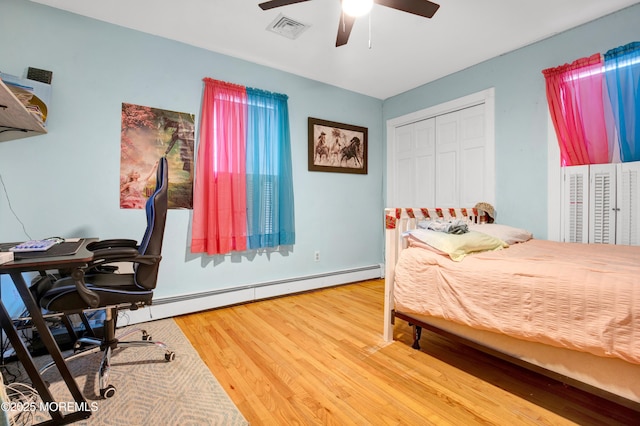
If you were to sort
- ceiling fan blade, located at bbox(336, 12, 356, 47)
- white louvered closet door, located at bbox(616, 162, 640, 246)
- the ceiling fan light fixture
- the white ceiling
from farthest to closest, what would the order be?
the white ceiling, white louvered closet door, located at bbox(616, 162, 640, 246), ceiling fan blade, located at bbox(336, 12, 356, 47), the ceiling fan light fixture

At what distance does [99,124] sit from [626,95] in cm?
415

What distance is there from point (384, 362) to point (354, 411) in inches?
20.7

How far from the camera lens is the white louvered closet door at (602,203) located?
7.45ft

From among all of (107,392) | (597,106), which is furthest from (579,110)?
(107,392)

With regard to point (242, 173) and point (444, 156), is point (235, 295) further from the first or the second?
point (444, 156)

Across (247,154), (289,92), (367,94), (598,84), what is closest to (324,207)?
(247,154)

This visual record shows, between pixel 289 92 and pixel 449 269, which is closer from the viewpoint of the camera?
pixel 449 269

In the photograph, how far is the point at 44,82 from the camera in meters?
2.20

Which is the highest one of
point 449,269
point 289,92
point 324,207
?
point 289,92

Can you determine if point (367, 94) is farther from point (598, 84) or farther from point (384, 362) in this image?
point (384, 362)

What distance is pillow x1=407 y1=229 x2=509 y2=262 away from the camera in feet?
6.12

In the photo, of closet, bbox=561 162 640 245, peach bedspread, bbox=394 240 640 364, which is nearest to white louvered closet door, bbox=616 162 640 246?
closet, bbox=561 162 640 245

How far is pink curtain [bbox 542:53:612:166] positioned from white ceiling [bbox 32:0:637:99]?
0.41 meters

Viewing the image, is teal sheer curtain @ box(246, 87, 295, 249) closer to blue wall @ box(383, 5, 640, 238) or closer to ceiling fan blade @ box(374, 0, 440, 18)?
ceiling fan blade @ box(374, 0, 440, 18)
